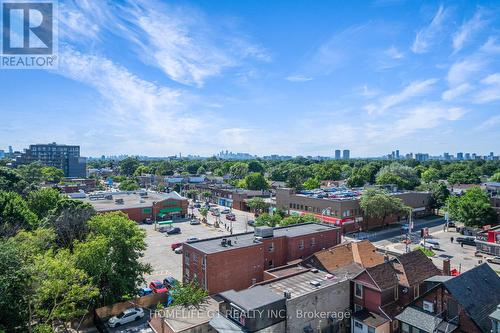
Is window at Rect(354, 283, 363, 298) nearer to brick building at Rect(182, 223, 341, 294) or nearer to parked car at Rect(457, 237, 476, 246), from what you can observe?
brick building at Rect(182, 223, 341, 294)

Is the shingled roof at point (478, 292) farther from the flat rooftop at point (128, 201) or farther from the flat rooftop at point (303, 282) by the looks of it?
the flat rooftop at point (128, 201)

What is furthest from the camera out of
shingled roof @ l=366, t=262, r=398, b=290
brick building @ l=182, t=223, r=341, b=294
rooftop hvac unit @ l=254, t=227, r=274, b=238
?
rooftop hvac unit @ l=254, t=227, r=274, b=238

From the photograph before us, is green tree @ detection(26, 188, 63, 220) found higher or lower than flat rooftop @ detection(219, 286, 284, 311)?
higher

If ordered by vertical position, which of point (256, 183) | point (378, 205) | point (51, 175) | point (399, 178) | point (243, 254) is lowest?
point (243, 254)

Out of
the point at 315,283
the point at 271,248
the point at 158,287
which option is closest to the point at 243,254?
the point at 271,248

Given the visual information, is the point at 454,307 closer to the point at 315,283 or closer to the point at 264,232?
the point at 315,283

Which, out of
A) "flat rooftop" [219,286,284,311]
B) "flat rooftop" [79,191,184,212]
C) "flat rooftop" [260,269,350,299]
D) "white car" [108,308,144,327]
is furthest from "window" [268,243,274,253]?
"flat rooftop" [79,191,184,212]
